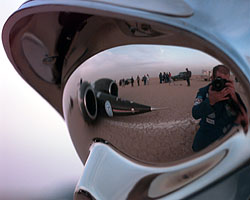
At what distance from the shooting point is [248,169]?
1.24ft

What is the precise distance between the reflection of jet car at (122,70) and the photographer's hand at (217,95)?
3cm

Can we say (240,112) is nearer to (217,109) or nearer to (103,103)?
(217,109)

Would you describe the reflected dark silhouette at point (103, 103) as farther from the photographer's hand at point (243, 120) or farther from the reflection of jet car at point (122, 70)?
the photographer's hand at point (243, 120)

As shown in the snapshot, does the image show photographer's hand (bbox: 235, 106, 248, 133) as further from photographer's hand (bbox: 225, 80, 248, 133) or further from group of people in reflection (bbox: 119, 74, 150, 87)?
group of people in reflection (bbox: 119, 74, 150, 87)

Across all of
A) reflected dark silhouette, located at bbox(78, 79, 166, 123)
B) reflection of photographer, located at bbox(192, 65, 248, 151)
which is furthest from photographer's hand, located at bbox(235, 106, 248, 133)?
reflected dark silhouette, located at bbox(78, 79, 166, 123)

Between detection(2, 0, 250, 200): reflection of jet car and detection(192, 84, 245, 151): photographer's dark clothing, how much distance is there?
12mm

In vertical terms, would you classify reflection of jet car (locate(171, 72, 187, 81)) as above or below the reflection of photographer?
above

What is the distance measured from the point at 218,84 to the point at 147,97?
0.31 ft

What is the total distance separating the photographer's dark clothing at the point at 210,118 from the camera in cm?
38

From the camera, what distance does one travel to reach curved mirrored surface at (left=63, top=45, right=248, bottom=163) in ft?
1.29

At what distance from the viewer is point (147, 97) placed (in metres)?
0.43

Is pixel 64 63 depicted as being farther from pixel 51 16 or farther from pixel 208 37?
pixel 208 37

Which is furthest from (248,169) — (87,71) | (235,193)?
(87,71)

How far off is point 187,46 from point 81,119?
269 mm
